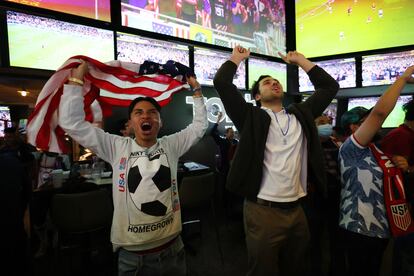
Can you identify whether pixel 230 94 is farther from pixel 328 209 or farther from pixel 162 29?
pixel 162 29

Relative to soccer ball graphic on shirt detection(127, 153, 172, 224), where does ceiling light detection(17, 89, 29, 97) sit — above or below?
above

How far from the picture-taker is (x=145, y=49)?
4.04m

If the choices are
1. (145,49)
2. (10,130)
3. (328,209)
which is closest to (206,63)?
(145,49)

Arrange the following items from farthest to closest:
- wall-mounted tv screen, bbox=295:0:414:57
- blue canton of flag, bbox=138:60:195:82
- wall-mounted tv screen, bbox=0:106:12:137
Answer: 1. wall-mounted tv screen, bbox=295:0:414:57
2. wall-mounted tv screen, bbox=0:106:12:137
3. blue canton of flag, bbox=138:60:195:82

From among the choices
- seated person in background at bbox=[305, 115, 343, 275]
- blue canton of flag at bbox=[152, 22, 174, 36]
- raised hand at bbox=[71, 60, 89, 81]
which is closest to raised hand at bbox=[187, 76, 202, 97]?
raised hand at bbox=[71, 60, 89, 81]

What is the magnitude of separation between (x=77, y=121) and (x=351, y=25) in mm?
6068

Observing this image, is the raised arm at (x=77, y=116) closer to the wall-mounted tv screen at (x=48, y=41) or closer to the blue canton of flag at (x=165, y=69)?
the blue canton of flag at (x=165, y=69)

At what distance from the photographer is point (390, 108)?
162 centimetres

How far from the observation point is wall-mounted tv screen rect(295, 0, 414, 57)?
521cm

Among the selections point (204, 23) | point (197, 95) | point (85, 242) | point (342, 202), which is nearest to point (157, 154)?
point (197, 95)

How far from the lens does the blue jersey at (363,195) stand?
167 cm

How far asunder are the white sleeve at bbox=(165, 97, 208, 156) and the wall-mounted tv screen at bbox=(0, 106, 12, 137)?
3501 millimetres

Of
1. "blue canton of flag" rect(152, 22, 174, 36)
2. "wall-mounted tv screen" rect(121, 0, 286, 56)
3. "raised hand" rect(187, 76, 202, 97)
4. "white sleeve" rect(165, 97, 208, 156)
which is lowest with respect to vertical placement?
"white sleeve" rect(165, 97, 208, 156)

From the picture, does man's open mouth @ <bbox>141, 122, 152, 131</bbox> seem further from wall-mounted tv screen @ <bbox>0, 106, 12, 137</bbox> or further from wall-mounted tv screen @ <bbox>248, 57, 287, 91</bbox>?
wall-mounted tv screen @ <bbox>248, 57, 287, 91</bbox>
